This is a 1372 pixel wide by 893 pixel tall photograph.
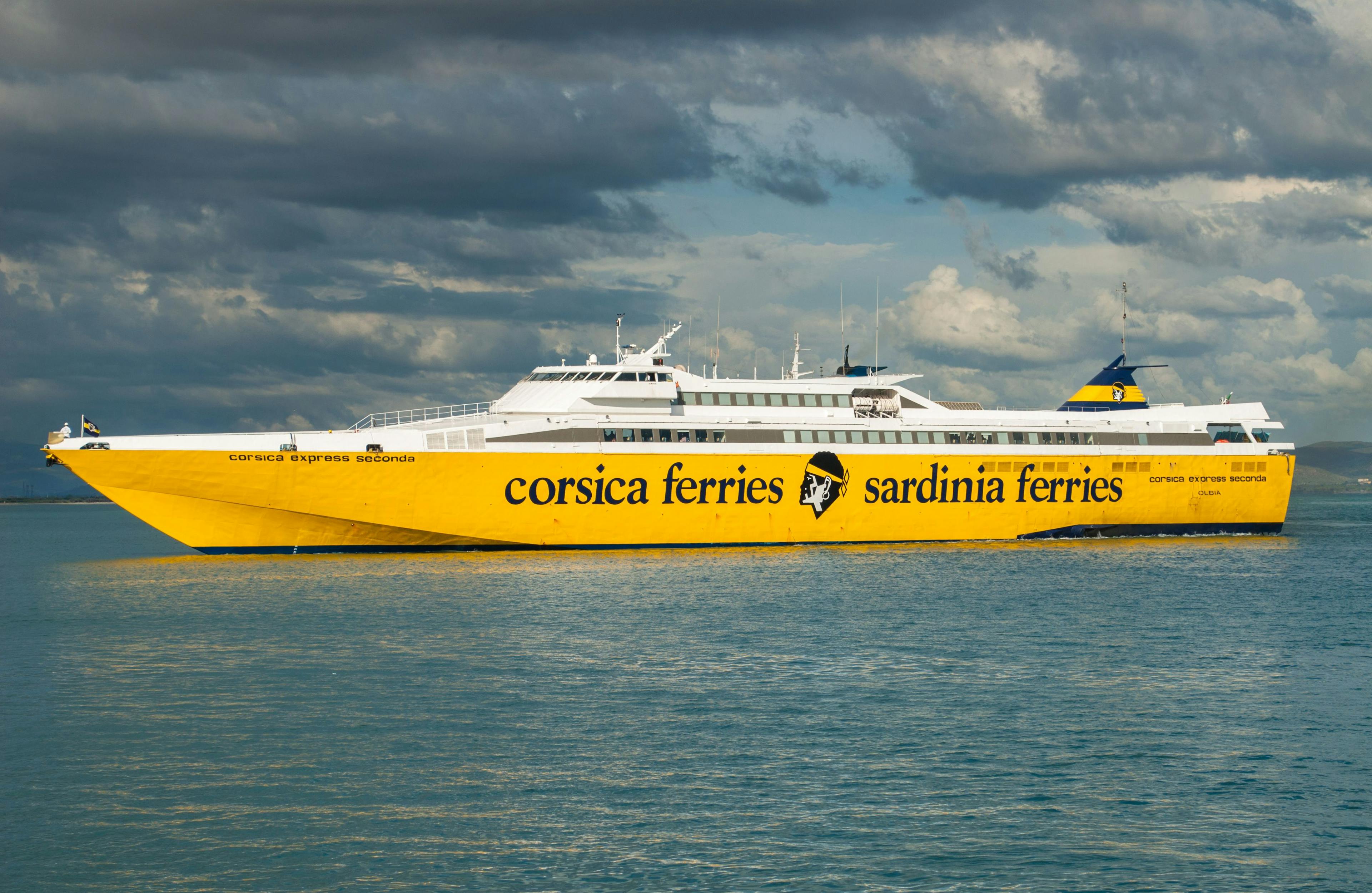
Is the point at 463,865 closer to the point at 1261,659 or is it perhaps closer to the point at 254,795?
the point at 254,795

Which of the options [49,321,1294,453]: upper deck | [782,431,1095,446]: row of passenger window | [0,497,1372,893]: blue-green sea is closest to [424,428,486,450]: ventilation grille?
[49,321,1294,453]: upper deck

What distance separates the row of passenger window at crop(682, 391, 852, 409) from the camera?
45.8 meters

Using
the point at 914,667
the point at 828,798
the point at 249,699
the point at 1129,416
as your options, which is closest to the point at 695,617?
the point at 914,667

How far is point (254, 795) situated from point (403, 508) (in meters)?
26.3

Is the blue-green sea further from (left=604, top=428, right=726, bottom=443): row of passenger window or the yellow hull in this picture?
(left=604, top=428, right=726, bottom=443): row of passenger window

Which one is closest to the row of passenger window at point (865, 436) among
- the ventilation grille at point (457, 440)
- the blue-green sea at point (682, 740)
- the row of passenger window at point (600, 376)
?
the row of passenger window at point (600, 376)

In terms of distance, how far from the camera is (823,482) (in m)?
45.9

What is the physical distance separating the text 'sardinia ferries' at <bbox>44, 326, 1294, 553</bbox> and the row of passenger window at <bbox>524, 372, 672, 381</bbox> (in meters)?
0.08

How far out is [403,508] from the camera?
40.4 m

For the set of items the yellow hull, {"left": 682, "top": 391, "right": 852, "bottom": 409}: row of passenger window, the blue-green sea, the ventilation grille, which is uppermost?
{"left": 682, "top": 391, "right": 852, "bottom": 409}: row of passenger window

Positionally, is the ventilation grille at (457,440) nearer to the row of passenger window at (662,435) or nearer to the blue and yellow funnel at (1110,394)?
the row of passenger window at (662,435)

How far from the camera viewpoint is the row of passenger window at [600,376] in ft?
146

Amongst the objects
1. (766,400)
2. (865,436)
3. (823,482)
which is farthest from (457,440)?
(865,436)

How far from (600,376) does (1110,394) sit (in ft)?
84.5
